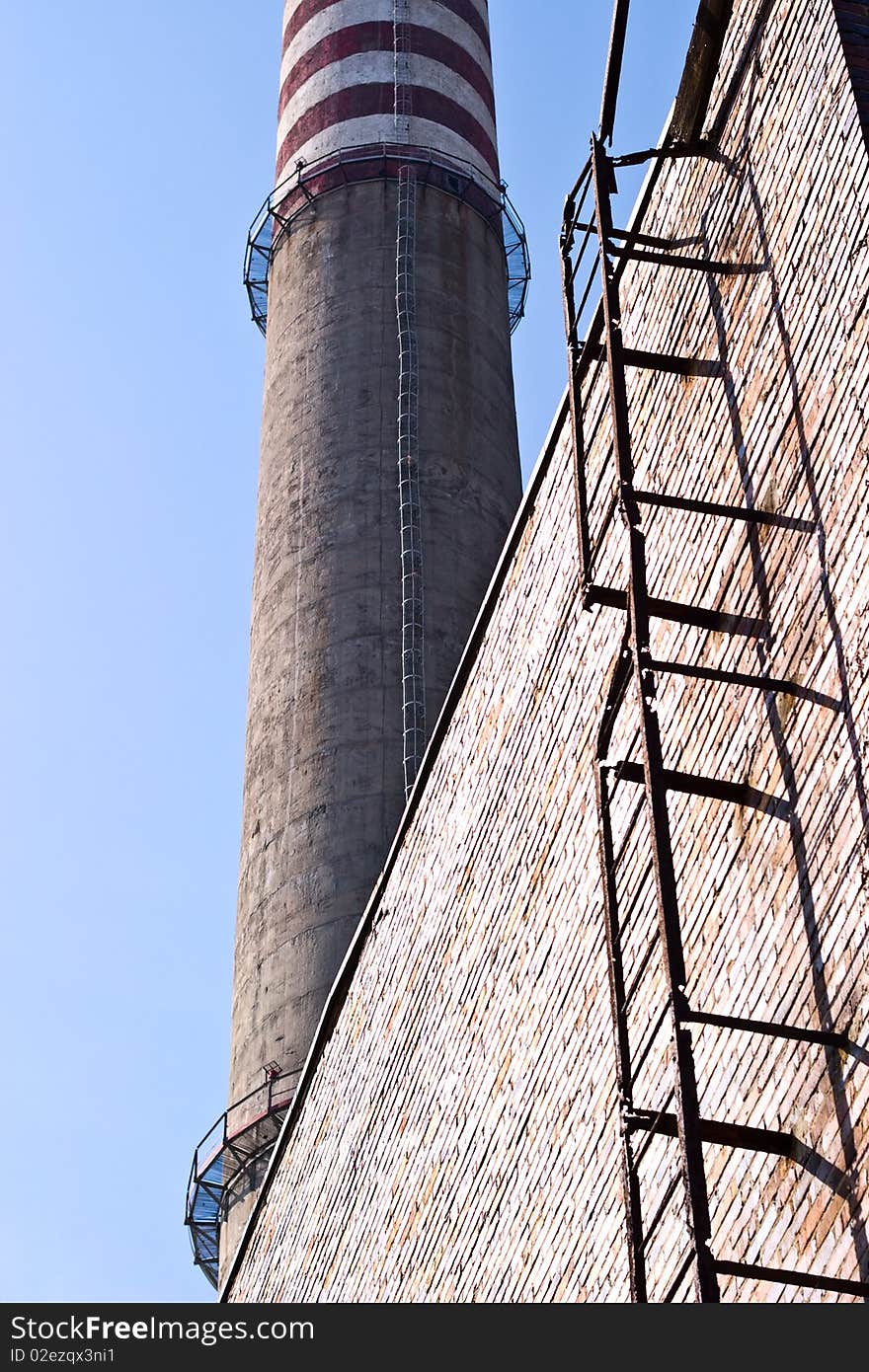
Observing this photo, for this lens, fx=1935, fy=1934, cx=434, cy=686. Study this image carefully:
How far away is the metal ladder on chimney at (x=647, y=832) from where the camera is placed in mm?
7531

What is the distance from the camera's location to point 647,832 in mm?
9766

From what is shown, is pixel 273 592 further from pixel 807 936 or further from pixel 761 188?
pixel 807 936

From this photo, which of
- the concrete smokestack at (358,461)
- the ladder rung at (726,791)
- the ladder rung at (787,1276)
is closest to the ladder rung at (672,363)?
the ladder rung at (726,791)

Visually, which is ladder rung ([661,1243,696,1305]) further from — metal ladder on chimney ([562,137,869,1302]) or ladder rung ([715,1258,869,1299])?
ladder rung ([715,1258,869,1299])

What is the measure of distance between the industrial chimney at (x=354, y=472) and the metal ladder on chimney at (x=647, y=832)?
11.1m

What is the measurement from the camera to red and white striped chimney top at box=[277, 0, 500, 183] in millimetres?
27172

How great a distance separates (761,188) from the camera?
31.6 ft

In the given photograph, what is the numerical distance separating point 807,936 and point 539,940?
11.2 feet

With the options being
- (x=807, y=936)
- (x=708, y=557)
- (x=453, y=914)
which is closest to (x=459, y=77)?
(x=453, y=914)

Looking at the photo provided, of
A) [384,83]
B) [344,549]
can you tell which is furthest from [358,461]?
[384,83]

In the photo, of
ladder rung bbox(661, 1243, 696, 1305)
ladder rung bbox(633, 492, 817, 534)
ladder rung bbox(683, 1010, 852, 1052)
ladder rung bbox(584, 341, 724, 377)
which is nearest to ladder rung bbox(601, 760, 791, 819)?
ladder rung bbox(683, 1010, 852, 1052)

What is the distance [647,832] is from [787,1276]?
296 cm

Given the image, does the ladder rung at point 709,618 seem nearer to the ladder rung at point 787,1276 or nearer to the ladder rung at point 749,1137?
the ladder rung at point 749,1137

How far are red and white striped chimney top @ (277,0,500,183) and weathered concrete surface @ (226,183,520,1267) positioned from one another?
109 cm
